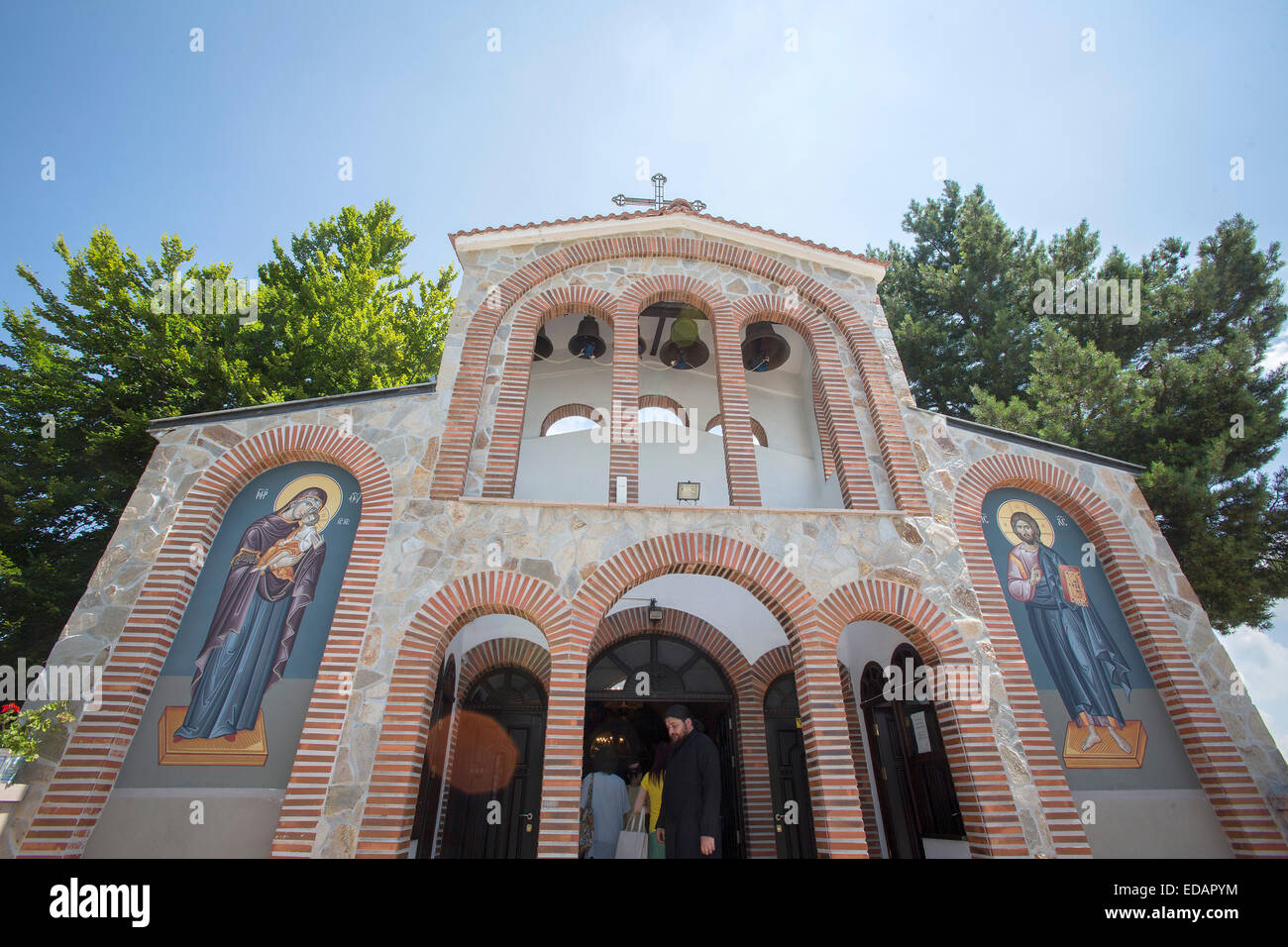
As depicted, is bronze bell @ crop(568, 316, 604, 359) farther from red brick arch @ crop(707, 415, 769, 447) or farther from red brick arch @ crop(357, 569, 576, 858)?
red brick arch @ crop(357, 569, 576, 858)

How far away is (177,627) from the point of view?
19.3 ft

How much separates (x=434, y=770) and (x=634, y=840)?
2485 mm

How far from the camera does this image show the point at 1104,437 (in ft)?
31.6

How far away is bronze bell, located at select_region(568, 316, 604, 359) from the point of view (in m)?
9.71

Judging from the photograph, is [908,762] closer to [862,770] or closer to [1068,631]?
[862,770]

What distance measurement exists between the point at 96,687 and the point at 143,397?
744 cm

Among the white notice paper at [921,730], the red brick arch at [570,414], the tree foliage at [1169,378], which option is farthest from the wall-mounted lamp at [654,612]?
the tree foliage at [1169,378]

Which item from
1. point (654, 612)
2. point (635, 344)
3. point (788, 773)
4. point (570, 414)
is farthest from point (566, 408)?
point (788, 773)

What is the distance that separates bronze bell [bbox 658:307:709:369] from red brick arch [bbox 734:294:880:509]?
124cm

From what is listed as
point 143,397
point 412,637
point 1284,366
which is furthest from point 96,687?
Answer: point 1284,366

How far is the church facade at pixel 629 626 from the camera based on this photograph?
17.7ft

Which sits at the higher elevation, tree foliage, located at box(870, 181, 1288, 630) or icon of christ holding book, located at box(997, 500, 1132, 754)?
tree foliage, located at box(870, 181, 1288, 630)

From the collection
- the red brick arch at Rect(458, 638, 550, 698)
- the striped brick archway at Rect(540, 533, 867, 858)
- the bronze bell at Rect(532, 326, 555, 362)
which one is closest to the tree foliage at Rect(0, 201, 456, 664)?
the bronze bell at Rect(532, 326, 555, 362)

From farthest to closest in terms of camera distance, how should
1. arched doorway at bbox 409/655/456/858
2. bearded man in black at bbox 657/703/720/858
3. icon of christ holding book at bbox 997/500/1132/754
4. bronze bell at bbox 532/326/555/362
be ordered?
bronze bell at bbox 532/326/555/362 < arched doorway at bbox 409/655/456/858 < icon of christ holding book at bbox 997/500/1132/754 < bearded man in black at bbox 657/703/720/858
